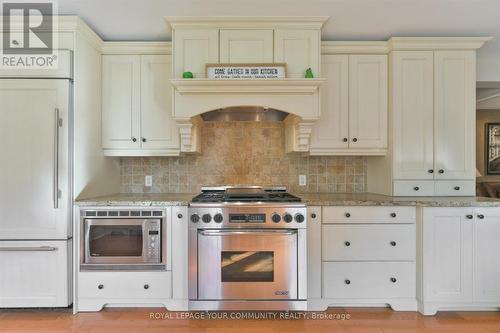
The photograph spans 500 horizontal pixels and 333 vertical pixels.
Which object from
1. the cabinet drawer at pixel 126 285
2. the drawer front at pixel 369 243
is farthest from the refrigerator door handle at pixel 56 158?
the drawer front at pixel 369 243

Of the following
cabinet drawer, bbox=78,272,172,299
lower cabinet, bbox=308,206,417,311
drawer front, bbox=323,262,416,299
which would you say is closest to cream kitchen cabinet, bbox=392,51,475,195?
lower cabinet, bbox=308,206,417,311

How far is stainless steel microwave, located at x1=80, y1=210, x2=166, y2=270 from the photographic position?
243 cm

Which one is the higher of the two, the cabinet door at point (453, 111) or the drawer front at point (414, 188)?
the cabinet door at point (453, 111)

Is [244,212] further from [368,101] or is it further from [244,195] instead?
[368,101]

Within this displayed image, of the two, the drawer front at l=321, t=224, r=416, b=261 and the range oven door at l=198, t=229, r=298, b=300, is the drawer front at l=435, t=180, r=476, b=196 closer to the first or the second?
the drawer front at l=321, t=224, r=416, b=261

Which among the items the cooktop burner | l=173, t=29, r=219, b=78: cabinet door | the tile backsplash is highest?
l=173, t=29, r=219, b=78: cabinet door

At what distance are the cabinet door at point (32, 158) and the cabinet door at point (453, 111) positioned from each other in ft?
10.3

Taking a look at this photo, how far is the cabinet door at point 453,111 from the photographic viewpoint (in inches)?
109

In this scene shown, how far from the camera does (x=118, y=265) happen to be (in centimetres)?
245

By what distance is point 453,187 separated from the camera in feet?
9.18

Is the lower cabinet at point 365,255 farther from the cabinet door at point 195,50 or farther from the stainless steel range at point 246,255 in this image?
the cabinet door at point 195,50

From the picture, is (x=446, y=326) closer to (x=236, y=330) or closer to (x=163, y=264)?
(x=236, y=330)

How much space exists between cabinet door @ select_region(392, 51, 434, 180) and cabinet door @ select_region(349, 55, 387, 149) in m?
0.11

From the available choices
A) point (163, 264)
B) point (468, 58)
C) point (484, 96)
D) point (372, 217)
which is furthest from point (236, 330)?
point (484, 96)
